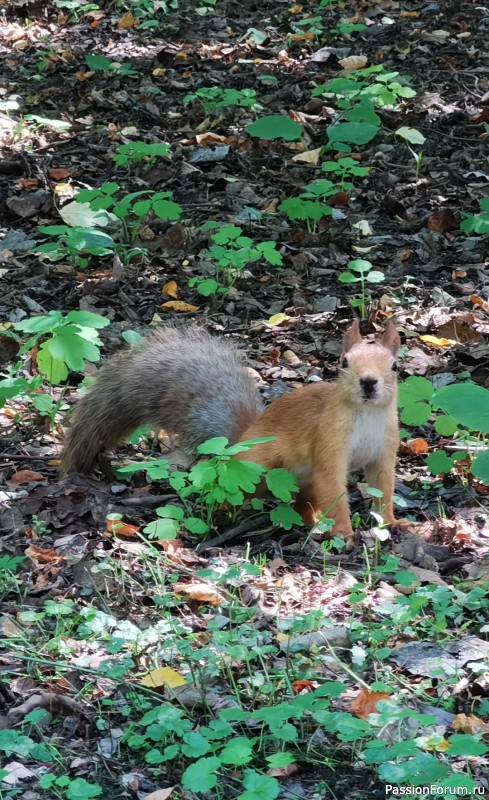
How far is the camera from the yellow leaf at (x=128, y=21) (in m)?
9.99

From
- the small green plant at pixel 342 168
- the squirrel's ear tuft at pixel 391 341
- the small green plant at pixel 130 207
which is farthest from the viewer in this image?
the small green plant at pixel 342 168

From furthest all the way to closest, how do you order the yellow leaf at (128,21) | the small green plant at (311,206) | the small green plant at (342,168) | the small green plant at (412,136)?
the yellow leaf at (128,21)
the small green plant at (412,136)
the small green plant at (342,168)
the small green plant at (311,206)

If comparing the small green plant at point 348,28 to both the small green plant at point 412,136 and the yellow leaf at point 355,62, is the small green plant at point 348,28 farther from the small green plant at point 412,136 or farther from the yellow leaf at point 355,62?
the small green plant at point 412,136

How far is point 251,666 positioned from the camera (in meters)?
3.03

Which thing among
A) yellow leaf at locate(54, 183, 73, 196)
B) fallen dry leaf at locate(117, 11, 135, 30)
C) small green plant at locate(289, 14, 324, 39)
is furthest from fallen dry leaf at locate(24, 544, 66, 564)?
fallen dry leaf at locate(117, 11, 135, 30)

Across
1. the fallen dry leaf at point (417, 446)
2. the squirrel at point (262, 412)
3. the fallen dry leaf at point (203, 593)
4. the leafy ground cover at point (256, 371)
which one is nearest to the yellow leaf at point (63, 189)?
the leafy ground cover at point (256, 371)

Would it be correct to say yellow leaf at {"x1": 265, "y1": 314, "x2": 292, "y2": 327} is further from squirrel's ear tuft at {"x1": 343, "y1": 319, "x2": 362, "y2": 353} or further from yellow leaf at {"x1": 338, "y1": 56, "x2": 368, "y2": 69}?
yellow leaf at {"x1": 338, "y1": 56, "x2": 368, "y2": 69}

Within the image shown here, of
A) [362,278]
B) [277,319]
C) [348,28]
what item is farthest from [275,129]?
[348,28]

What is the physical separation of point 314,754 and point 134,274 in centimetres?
409

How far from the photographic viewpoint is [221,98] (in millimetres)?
8141

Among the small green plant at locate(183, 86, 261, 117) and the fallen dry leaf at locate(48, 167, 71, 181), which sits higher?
the small green plant at locate(183, 86, 261, 117)

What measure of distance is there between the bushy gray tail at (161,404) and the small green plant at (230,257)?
4.28 ft

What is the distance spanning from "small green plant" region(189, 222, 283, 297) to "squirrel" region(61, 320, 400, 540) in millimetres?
1076

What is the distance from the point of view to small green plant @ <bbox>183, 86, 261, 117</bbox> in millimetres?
7727
